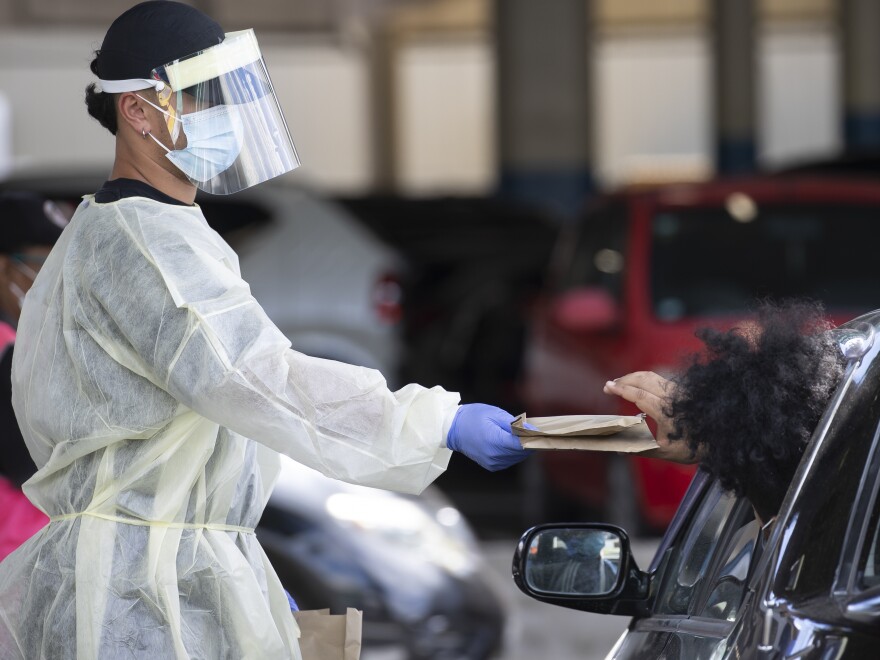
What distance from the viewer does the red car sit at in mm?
6980

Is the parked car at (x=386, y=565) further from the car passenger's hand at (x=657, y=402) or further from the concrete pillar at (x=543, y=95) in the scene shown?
the concrete pillar at (x=543, y=95)

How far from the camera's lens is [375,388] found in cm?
259

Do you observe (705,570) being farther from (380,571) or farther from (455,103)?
(455,103)

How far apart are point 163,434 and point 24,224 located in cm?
146

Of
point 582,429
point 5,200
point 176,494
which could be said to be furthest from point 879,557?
point 5,200

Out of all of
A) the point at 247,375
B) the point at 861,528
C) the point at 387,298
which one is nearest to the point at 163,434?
the point at 247,375

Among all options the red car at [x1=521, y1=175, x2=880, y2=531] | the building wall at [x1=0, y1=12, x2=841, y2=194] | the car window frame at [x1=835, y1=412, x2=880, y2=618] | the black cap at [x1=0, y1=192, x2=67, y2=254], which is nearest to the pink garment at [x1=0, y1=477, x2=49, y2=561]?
the black cap at [x1=0, y1=192, x2=67, y2=254]

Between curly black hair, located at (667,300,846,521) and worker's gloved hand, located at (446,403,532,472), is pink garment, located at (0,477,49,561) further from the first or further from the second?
curly black hair, located at (667,300,846,521)

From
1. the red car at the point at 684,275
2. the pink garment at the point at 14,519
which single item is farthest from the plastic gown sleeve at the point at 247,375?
the red car at the point at 684,275

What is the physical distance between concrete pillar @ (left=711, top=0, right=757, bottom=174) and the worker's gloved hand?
16.3 meters

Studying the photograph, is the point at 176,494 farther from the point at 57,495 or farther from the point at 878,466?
the point at 878,466

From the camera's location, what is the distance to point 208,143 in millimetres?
2814

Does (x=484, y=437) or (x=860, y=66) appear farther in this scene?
(x=860, y=66)

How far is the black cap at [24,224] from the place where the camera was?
396 cm
